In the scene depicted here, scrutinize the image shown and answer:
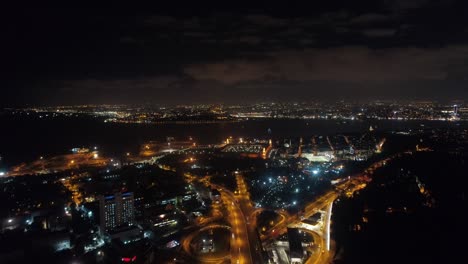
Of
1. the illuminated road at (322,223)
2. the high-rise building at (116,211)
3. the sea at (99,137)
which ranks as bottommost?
the sea at (99,137)

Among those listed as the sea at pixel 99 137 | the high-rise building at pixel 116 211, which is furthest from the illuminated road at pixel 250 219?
the sea at pixel 99 137

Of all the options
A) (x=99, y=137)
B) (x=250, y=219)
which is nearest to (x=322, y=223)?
(x=250, y=219)

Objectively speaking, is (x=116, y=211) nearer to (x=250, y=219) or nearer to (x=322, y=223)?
(x=250, y=219)

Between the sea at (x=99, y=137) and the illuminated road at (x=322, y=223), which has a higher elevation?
the illuminated road at (x=322, y=223)

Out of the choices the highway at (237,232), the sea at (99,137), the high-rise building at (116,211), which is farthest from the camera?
the sea at (99,137)

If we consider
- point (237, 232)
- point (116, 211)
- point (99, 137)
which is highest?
point (116, 211)

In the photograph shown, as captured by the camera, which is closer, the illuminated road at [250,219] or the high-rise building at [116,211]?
the illuminated road at [250,219]

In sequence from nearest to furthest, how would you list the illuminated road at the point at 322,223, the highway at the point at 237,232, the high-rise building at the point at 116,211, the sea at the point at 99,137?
the highway at the point at 237,232 → the illuminated road at the point at 322,223 → the high-rise building at the point at 116,211 → the sea at the point at 99,137

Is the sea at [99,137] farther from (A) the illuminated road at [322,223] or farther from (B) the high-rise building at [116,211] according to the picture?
(A) the illuminated road at [322,223]
